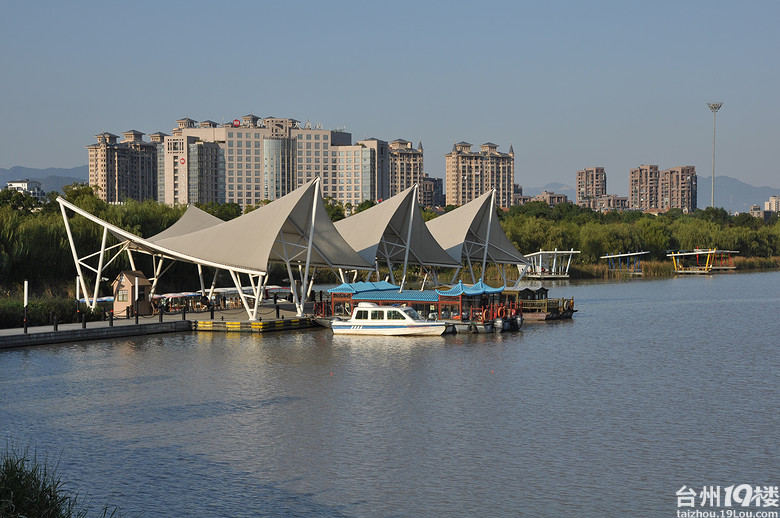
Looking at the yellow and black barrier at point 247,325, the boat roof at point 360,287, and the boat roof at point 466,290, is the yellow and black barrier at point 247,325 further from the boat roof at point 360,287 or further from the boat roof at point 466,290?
the boat roof at point 466,290

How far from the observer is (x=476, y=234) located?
65.9 metres

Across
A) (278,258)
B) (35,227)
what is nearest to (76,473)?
(278,258)

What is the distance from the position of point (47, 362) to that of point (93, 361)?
1.65 meters

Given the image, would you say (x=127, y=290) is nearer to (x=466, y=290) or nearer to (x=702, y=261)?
(x=466, y=290)

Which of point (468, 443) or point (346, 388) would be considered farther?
point (346, 388)

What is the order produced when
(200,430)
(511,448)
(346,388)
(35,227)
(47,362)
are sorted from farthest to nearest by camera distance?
(35,227), (47,362), (346,388), (200,430), (511,448)

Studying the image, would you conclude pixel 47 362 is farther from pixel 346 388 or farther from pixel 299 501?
pixel 299 501

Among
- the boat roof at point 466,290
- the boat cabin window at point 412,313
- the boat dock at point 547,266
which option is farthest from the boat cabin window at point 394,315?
the boat dock at point 547,266

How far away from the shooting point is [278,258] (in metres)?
48.9

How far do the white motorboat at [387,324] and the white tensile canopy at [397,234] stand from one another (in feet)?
35.8

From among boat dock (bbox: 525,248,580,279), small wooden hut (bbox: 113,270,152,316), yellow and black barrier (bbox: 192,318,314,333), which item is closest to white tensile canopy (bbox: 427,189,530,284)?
yellow and black barrier (bbox: 192,318,314,333)

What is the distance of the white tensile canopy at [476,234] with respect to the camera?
62781 mm

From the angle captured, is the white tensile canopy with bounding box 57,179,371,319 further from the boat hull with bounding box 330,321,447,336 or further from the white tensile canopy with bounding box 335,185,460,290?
the white tensile canopy with bounding box 335,185,460,290

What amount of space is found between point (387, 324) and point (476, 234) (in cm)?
2558
